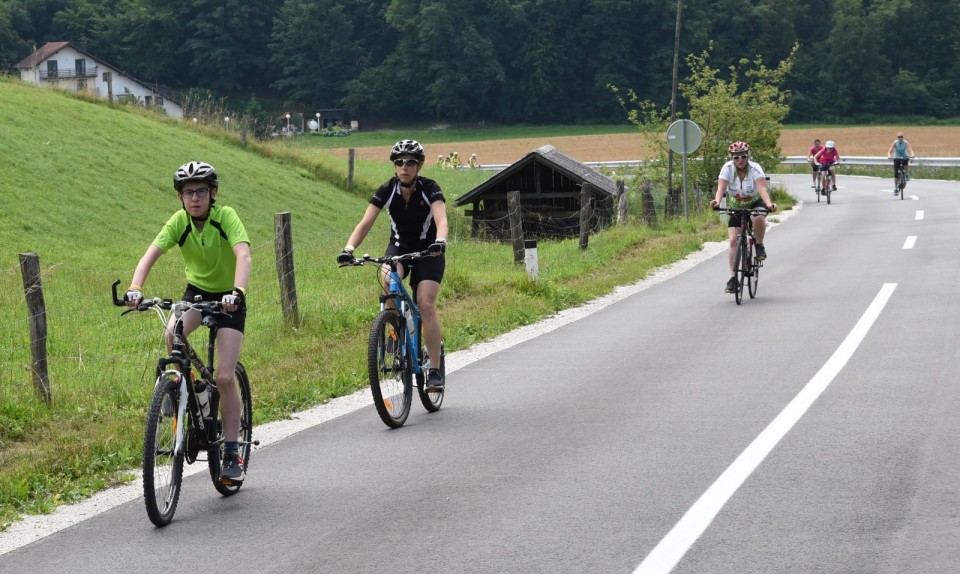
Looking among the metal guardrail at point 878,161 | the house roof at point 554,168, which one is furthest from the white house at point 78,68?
the house roof at point 554,168

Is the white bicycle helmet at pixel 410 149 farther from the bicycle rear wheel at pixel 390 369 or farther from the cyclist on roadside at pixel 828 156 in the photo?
the cyclist on roadside at pixel 828 156

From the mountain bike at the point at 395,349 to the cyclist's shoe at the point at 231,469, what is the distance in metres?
1.67

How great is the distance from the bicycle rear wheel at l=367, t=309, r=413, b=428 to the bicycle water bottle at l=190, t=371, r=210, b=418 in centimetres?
173

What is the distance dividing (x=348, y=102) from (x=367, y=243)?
8702 cm

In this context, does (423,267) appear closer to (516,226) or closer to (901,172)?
(516,226)

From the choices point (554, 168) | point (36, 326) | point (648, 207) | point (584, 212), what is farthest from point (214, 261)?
point (554, 168)

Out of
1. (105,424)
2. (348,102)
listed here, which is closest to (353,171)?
(105,424)

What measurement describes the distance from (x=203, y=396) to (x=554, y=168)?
114 ft

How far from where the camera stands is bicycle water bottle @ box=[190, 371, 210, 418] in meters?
6.66

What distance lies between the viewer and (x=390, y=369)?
863cm

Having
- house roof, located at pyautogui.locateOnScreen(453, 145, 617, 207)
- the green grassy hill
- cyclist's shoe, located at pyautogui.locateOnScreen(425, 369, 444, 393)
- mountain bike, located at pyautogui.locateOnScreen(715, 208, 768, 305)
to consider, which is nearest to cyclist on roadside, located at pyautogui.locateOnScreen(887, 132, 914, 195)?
house roof, located at pyautogui.locateOnScreen(453, 145, 617, 207)

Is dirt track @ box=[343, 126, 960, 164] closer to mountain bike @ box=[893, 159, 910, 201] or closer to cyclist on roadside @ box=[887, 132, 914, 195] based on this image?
mountain bike @ box=[893, 159, 910, 201]

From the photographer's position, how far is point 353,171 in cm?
4416

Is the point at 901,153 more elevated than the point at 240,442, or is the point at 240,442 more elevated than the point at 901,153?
the point at 240,442
